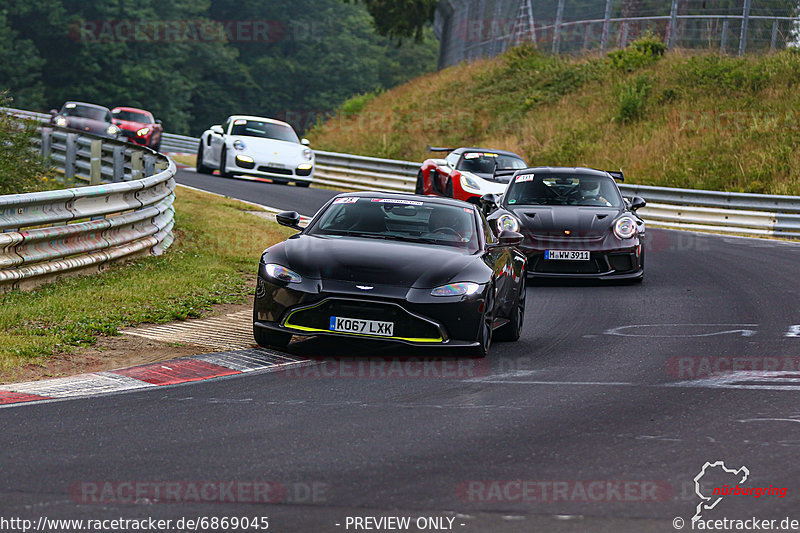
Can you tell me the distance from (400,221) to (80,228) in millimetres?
3564

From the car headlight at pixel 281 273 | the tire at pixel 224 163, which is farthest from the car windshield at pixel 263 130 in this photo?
the car headlight at pixel 281 273

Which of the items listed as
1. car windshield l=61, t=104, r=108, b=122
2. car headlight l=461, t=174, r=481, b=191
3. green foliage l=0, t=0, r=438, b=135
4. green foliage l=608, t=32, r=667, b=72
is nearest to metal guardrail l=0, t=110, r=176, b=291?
car headlight l=461, t=174, r=481, b=191

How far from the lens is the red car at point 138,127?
35.7 metres

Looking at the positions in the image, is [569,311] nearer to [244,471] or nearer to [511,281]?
[511,281]

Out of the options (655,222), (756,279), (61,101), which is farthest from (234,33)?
(756,279)

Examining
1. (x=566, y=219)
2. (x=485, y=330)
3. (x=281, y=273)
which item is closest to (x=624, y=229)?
(x=566, y=219)

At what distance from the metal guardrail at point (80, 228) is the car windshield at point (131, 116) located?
20495mm

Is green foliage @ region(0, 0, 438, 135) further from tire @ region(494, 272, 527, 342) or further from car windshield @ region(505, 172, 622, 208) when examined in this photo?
tire @ region(494, 272, 527, 342)

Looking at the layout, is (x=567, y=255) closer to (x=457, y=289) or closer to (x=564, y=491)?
(x=457, y=289)

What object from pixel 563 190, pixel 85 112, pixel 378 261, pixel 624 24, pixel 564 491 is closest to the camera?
pixel 564 491

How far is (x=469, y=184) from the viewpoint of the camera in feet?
72.7

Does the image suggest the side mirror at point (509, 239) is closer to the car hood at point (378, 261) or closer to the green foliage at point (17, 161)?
the car hood at point (378, 261)

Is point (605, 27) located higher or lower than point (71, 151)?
higher

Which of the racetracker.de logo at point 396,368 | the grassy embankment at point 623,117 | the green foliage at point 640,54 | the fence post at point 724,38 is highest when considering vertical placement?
the fence post at point 724,38
